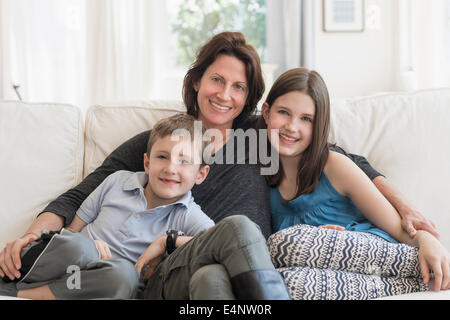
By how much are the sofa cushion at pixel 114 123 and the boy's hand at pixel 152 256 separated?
55cm

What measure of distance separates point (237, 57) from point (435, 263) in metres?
0.93

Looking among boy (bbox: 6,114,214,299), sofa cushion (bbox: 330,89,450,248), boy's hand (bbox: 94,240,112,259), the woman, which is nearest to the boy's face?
boy (bbox: 6,114,214,299)

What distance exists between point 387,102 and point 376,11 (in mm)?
2246

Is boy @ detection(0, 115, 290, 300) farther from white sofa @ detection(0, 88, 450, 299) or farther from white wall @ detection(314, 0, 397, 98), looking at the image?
white wall @ detection(314, 0, 397, 98)

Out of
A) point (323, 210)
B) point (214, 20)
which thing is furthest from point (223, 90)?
point (214, 20)

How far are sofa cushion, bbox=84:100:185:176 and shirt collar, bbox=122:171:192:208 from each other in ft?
0.85

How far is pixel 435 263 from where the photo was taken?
1.15 m

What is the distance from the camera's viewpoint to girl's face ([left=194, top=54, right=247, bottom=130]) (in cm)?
160

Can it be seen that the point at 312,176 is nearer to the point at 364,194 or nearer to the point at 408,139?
the point at 364,194

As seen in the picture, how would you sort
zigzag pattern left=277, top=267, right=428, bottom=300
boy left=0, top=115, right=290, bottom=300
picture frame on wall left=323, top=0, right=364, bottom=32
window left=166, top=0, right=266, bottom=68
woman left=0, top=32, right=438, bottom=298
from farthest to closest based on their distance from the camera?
window left=166, top=0, right=266, bottom=68, picture frame on wall left=323, top=0, right=364, bottom=32, woman left=0, top=32, right=438, bottom=298, zigzag pattern left=277, top=267, right=428, bottom=300, boy left=0, top=115, right=290, bottom=300

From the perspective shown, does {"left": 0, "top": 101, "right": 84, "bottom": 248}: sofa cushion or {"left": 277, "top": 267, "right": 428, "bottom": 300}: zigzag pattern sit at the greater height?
{"left": 0, "top": 101, "right": 84, "bottom": 248}: sofa cushion

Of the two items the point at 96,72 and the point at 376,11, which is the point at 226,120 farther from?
the point at 376,11

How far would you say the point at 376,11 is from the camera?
363cm

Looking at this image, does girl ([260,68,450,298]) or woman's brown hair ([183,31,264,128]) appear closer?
girl ([260,68,450,298])
